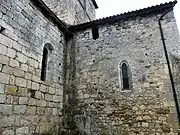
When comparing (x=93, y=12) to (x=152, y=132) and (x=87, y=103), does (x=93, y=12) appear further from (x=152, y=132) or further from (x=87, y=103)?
(x=152, y=132)

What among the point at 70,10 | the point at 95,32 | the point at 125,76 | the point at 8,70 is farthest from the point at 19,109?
the point at 70,10

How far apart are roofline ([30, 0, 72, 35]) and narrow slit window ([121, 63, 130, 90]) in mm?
2766

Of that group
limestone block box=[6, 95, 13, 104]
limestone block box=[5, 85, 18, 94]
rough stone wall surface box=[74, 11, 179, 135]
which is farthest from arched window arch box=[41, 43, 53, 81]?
limestone block box=[6, 95, 13, 104]

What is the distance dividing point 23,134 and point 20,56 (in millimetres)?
1971

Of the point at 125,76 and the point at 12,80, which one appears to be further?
the point at 125,76

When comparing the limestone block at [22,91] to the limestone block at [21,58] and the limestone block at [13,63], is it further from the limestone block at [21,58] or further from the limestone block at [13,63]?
the limestone block at [21,58]

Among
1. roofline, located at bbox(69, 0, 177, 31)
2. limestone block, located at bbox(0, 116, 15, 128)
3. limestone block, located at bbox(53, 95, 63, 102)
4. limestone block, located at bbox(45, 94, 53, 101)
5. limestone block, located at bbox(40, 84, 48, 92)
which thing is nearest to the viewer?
limestone block, located at bbox(0, 116, 15, 128)

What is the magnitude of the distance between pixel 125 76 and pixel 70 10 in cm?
508

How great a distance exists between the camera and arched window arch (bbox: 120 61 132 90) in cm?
564

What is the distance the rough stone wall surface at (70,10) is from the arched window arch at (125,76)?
12.9 feet

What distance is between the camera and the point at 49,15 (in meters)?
5.86

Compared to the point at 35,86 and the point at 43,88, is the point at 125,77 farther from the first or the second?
the point at 35,86

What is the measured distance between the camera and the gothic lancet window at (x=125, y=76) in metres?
5.65

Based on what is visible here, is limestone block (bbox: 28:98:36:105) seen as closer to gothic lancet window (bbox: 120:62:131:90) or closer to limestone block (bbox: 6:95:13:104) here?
limestone block (bbox: 6:95:13:104)
